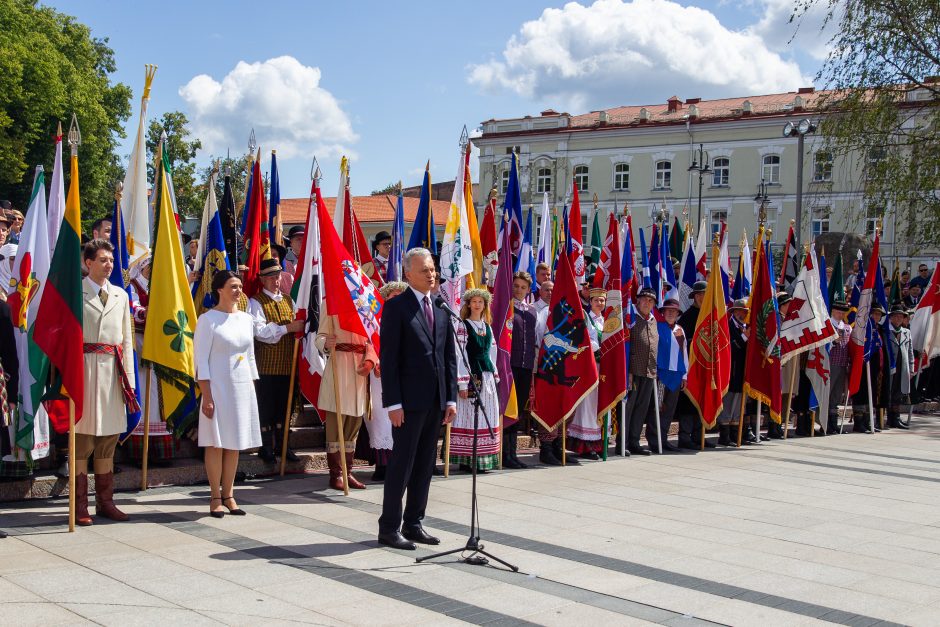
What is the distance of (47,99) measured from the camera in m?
36.1

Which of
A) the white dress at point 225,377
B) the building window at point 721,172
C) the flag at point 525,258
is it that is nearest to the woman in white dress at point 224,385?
the white dress at point 225,377

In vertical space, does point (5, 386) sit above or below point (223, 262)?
below

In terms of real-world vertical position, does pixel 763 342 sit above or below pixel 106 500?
above

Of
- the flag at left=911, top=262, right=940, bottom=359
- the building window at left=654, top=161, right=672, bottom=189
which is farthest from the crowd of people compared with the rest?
the building window at left=654, top=161, right=672, bottom=189

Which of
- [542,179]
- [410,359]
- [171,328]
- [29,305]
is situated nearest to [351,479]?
[171,328]

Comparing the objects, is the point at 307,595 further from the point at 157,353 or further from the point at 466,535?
the point at 157,353

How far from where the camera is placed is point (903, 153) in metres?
20.7

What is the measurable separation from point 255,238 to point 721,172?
47681mm

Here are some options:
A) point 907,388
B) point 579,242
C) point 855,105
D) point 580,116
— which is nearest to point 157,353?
point 579,242

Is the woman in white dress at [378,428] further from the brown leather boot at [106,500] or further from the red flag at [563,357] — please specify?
the brown leather boot at [106,500]

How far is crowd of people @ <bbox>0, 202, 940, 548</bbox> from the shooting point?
21.7 ft

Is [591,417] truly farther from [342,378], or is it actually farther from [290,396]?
[290,396]

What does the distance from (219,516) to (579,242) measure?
23.4 ft

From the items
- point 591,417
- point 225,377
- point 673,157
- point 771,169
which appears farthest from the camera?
point 673,157
